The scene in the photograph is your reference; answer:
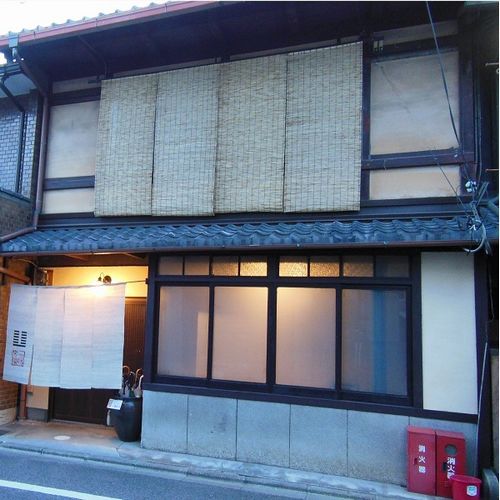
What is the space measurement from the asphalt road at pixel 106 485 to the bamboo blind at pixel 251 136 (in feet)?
14.5

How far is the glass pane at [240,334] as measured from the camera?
7586mm

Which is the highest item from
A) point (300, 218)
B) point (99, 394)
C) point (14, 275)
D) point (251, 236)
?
point (300, 218)

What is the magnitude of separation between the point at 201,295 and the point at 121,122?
3.86 metres

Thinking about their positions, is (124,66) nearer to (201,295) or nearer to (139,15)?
(139,15)

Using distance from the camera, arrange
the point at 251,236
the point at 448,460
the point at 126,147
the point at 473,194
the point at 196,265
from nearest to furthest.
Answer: the point at 448,460 → the point at 473,194 → the point at 251,236 → the point at 196,265 → the point at 126,147

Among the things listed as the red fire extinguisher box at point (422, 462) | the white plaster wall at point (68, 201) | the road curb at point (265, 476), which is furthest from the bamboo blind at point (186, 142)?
the red fire extinguisher box at point (422, 462)

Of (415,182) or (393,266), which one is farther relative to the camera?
(415,182)

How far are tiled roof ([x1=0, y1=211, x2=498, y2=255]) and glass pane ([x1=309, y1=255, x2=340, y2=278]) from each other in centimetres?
55

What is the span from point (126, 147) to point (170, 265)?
2.59 m

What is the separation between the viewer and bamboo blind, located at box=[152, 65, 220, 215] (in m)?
8.31

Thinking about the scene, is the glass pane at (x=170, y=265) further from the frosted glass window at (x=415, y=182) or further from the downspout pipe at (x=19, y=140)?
the downspout pipe at (x=19, y=140)

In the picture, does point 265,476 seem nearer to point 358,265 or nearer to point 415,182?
point 358,265

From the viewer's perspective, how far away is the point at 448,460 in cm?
614

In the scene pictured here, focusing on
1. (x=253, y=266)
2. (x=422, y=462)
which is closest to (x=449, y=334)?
Result: (x=422, y=462)
